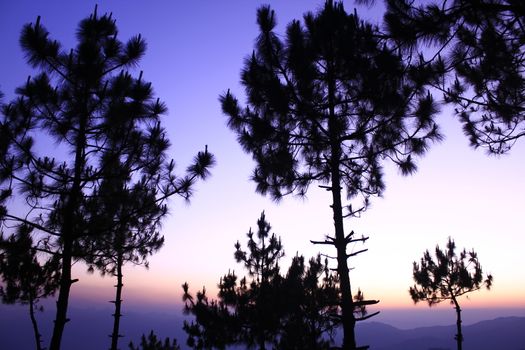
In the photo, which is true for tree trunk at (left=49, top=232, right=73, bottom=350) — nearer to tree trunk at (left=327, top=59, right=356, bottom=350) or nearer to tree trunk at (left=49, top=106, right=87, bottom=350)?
tree trunk at (left=49, top=106, right=87, bottom=350)

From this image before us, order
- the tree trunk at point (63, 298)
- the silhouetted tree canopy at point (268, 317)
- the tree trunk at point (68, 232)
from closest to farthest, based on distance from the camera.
A: the tree trunk at point (63, 298) < the tree trunk at point (68, 232) < the silhouetted tree canopy at point (268, 317)

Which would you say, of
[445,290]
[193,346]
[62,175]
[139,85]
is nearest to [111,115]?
[139,85]

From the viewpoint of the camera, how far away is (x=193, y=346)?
1184cm

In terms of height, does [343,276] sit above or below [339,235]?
below

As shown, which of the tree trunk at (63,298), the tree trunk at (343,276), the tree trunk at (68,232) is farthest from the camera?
the tree trunk at (343,276)

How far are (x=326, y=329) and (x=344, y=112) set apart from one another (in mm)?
7206

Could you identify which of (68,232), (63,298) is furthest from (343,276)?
(68,232)

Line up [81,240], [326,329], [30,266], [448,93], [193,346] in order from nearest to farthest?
[448,93]
[81,240]
[326,329]
[193,346]
[30,266]

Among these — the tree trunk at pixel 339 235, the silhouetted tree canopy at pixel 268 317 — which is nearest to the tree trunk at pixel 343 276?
the tree trunk at pixel 339 235

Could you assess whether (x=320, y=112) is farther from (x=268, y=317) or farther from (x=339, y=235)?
(x=268, y=317)

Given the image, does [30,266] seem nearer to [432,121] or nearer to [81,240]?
[81,240]

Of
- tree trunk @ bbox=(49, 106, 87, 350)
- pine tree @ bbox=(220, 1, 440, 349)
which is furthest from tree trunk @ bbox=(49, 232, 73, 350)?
pine tree @ bbox=(220, 1, 440, 349)

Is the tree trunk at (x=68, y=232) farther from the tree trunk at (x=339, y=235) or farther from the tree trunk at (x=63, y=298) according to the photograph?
the tree trunk at (x=339, y=235)

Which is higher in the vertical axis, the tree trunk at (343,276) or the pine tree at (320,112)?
the pine tree at (320,112)
